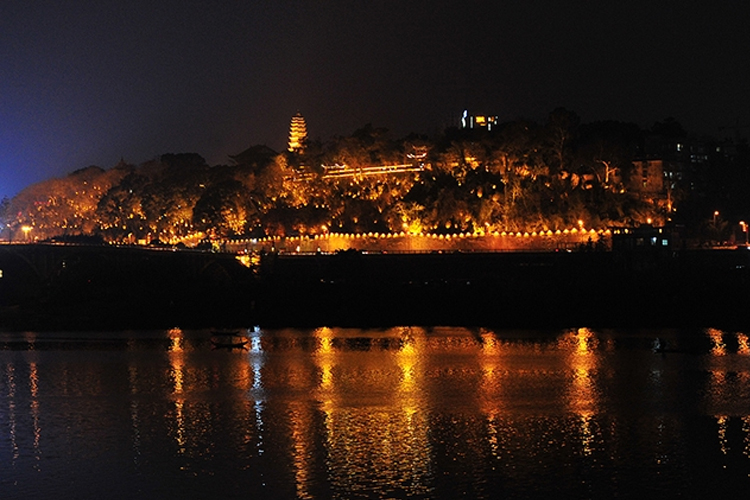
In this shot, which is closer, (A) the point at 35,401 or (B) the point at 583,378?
(A) the point at 35,401

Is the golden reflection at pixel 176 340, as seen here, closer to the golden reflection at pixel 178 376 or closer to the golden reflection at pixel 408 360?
the golden reflection at pixel 178 376

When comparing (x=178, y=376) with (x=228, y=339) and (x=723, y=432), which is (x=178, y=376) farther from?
(x=723, y=432)

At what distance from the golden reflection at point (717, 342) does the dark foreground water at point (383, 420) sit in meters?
0.39

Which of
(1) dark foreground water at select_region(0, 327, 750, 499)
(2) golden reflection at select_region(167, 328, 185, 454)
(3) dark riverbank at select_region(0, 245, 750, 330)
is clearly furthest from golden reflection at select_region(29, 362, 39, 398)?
(3) dark riverbank at select_region(0, 245, 750, 330)

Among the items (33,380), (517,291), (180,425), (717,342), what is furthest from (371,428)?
(517,291)

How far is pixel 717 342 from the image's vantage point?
58.0 m

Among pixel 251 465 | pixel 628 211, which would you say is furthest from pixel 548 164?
pixel 251 465

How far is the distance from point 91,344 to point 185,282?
25.0 metres

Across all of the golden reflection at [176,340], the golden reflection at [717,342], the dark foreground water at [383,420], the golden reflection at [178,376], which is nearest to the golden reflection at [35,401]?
the dark foreground water at [383,420]

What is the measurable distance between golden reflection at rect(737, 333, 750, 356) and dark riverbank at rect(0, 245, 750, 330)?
14.6 ft

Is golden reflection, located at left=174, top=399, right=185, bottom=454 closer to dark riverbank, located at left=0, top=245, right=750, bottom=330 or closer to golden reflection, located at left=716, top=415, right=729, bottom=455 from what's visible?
golden reflection, located at left=716, top=415, right=729, bottom=455

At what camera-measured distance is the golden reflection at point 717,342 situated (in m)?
53.7

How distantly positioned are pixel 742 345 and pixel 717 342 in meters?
1.76

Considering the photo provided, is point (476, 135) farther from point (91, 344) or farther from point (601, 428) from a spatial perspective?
point (601, 428)
